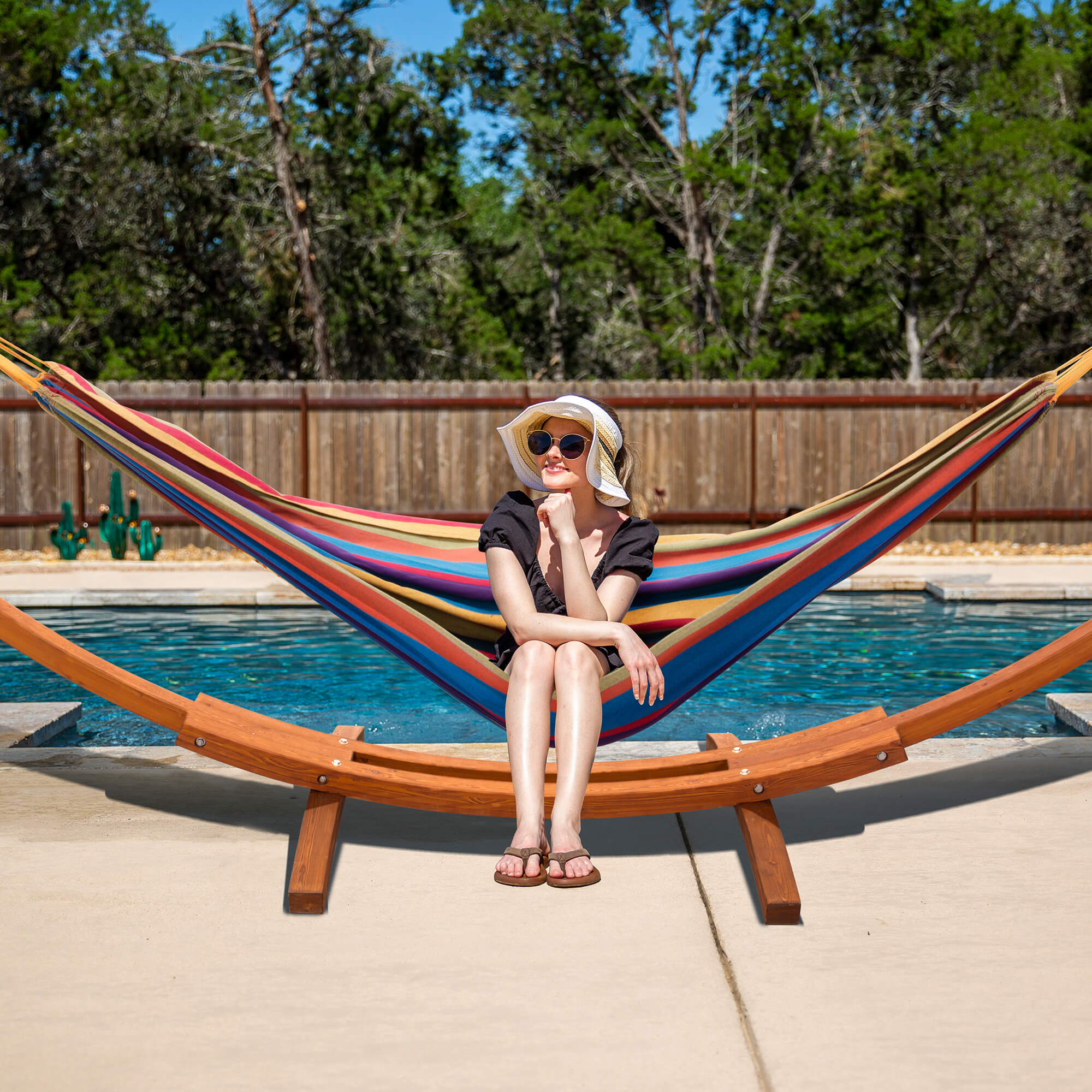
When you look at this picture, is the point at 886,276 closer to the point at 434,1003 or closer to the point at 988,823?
the point at 988,823

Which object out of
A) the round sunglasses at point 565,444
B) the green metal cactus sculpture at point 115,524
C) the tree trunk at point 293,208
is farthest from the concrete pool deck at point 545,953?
the tree trunk at point 293,208

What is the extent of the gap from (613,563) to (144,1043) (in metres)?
1.64

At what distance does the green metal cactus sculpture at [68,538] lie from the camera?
10938 millimetres

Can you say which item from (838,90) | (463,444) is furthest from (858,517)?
(838,90)

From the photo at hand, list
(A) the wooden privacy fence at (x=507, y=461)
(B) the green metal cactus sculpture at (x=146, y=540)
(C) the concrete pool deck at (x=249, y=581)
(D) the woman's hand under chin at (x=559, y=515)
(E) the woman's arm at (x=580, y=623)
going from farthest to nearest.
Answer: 1. (A) the wooden privacy fence at (x=507, y=461)
2. (B) the green metal cactus sculpture at (x=146, y=540)
3. (C) the concrete pool deck at (x=249, y=581)
4. (D) the woman's hand under chin at (x=559, y=515)
5. (E) the woman's arm at (x=580, y=623)

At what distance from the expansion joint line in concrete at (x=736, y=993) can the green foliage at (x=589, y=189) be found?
1797cm

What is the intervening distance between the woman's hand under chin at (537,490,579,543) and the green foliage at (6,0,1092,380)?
685 inches

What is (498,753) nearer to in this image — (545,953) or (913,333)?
(545,953)

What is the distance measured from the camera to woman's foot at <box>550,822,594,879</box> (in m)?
2.64

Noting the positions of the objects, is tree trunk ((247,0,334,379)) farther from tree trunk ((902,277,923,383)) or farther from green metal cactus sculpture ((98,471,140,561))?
tree trunk ((902,277,923,383))

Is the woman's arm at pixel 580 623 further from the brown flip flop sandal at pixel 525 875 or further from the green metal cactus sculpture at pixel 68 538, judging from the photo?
the green metal cactus sculpture at pixel 68 538

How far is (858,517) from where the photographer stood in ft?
10.8

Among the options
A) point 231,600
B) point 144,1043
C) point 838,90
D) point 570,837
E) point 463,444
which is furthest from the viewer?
point 838,90

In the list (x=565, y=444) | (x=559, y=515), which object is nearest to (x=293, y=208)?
(x=565, y=444)
